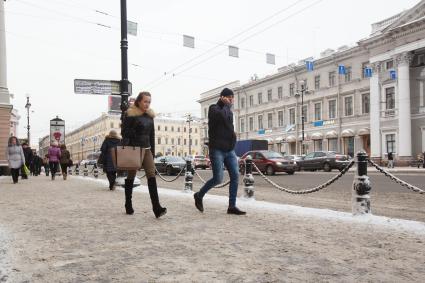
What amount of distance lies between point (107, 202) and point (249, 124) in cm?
5264

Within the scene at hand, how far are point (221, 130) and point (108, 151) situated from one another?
6.55 metres

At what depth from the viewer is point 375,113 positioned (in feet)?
126

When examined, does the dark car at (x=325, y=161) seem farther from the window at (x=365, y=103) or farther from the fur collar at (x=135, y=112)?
the fur collar at (x=135, y=112)

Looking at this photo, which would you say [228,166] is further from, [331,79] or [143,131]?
[331,79]

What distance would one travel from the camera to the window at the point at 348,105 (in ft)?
140

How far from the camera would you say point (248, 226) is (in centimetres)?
512

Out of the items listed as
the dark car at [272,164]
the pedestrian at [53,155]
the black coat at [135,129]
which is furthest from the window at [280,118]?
the black coat at [135,129]

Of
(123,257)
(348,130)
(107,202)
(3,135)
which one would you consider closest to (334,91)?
(348,130)

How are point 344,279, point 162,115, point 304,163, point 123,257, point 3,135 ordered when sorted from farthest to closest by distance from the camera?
point 162,115, point 304,163, point 3,135, point 123,257, point 344,279

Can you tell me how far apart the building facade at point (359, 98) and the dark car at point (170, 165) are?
18333mm

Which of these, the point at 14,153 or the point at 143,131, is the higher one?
the point at 143,131

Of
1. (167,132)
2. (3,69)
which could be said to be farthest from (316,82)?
(167,132)

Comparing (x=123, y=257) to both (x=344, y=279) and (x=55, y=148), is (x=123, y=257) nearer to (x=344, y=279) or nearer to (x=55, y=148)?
(x=344, y=279)

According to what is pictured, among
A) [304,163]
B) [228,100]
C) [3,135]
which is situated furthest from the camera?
[304,163]
